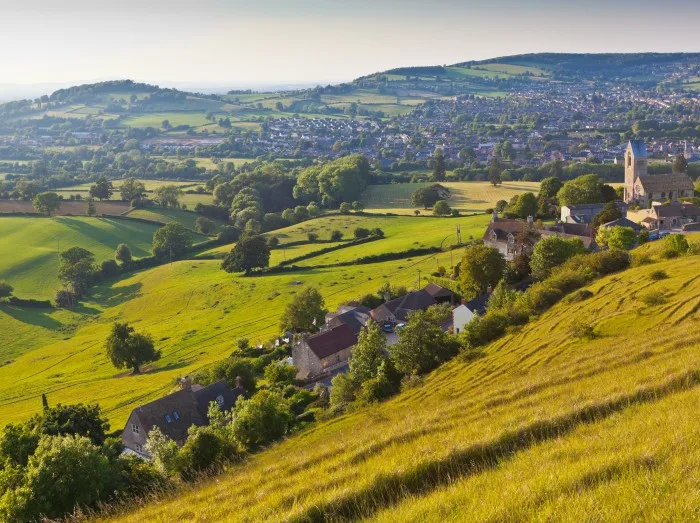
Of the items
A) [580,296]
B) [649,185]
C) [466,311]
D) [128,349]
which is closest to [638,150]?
[649,185]

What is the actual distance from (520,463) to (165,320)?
80407mm

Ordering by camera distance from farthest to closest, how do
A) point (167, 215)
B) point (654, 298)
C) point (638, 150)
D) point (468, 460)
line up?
point (167, 215)
point (638, 150)
point (654, 298)
point (468, 460)

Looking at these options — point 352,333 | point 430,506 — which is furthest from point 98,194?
point 430,506

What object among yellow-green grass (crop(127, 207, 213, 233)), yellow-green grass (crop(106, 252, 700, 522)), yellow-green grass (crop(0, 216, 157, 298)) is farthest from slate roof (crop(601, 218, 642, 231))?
yellow-green grass (crop(127, 207, 213, 233))

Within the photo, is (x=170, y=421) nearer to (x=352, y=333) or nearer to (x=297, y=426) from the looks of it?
(x=297, y=426)

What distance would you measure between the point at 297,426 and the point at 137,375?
1307 inches

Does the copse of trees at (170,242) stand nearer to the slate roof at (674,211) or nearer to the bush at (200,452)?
the slate roof at (674,211)

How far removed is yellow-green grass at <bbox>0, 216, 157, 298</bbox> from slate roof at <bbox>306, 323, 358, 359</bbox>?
200 ft

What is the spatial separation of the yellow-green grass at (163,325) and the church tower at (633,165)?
31.9m

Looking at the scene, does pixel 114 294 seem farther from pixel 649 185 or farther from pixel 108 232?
pixel 649 185

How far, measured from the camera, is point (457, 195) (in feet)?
483

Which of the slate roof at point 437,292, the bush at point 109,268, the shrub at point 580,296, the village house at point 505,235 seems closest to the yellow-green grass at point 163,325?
the bush at point 109,268

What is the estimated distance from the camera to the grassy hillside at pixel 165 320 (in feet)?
205

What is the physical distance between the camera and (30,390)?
2514 inches
